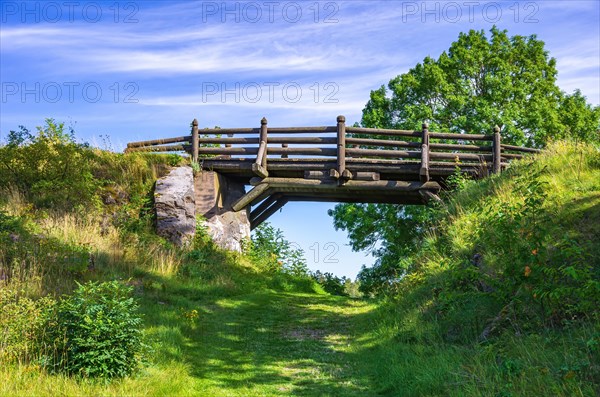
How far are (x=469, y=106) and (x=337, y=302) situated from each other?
46.2ft

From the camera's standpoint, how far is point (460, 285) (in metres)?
10.0

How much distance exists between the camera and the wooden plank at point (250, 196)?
19906 mm

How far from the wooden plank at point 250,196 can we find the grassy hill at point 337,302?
95.0 inches

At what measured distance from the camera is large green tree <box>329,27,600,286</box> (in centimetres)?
2545

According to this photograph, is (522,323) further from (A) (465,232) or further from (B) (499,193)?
(B) (499,193)

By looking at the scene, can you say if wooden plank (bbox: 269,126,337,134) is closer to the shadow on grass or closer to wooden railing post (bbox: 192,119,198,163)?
wooden railing post (bbox: 192,119,198,163)

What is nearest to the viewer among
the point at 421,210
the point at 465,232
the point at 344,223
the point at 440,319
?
the point at 440,319

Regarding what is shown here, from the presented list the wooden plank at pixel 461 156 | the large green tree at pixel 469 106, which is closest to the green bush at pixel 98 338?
the wooden plank at pixel 461 156

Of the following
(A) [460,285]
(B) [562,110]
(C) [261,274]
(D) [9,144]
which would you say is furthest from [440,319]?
(B) [562,110]

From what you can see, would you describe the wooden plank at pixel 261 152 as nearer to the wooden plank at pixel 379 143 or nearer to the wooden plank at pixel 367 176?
the wooden plank at pixel 379 143

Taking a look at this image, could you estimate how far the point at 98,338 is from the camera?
734cm

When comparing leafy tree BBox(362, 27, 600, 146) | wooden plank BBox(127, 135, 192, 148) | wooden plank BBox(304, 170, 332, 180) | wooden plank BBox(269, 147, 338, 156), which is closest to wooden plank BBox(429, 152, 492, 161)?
wooden plank BBox(269, 147, 338, 156)

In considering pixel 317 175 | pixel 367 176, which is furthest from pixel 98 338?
pixel 367 176

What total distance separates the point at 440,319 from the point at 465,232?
3231mm
